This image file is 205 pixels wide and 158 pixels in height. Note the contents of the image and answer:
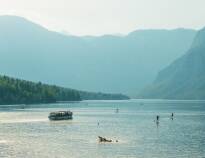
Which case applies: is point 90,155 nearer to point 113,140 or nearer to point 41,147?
point 41,147

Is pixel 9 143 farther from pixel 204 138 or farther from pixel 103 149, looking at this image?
pixel 204 138

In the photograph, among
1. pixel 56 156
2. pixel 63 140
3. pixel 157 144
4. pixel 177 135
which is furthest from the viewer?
pixel 177 135

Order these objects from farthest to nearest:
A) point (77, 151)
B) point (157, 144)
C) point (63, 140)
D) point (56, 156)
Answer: point (63, 140), point (157, 144), point (77, 151), point (56, 156)

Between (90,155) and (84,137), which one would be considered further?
(84,137)

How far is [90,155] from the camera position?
136 m

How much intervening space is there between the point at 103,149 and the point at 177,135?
45.1m

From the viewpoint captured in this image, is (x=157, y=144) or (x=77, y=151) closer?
(x=77, y=151)

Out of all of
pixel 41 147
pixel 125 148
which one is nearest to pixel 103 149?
pixel 125 148

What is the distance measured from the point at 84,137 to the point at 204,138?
3750cm

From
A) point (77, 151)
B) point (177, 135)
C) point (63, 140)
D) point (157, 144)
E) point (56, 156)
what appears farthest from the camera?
point (177, 135)

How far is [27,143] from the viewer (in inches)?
6363

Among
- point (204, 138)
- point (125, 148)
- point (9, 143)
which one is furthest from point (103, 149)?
point (204, 138)

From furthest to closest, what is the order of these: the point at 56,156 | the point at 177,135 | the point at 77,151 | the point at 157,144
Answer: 1. the point at 177,135
2. the point at 157,144
3. the point at 77,151
4. the point at 56,156

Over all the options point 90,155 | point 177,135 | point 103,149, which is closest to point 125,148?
point 103,149
